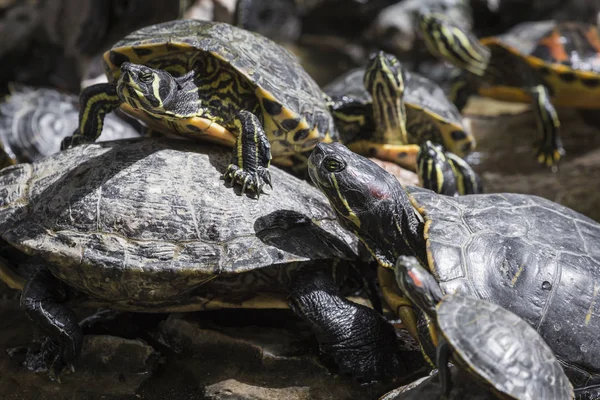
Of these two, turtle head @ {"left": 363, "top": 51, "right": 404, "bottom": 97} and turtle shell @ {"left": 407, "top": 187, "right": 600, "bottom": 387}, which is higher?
turtle head @ {"left": 363, "top": 51, "right": 404, "bottom": 97}

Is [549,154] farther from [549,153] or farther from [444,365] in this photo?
[444,365]

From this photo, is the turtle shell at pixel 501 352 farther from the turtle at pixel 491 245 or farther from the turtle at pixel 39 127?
the turtle at pixel 39 127

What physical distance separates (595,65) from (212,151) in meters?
5.03

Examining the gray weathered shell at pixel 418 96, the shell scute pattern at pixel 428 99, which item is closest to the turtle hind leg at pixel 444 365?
the gray weathered shell at pixel 418 96

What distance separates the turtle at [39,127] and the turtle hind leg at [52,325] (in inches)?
100

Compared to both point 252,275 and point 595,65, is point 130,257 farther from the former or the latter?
point 595,65

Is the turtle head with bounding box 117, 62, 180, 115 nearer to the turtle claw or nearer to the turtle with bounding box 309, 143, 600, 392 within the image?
the turtle with bounding box 309, 143, 600, 392

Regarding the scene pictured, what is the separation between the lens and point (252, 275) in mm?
3510

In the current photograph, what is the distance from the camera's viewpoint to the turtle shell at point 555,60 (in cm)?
696

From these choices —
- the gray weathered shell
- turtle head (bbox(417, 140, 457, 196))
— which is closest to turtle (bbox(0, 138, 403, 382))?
turtle head (bbox(417, 140, 457, 196))

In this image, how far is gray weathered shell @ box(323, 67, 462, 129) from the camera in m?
5.41

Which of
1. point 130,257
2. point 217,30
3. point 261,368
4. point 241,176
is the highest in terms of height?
point 217,30

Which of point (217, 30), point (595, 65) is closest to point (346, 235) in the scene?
point (217, 30)

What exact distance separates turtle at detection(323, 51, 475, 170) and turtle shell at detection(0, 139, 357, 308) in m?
1.50
